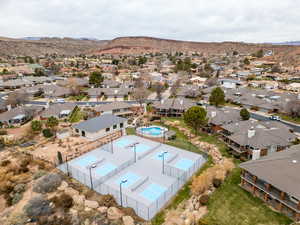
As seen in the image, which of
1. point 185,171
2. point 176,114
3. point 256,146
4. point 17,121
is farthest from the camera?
point 176,114

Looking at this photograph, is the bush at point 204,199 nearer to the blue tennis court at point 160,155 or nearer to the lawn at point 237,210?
the lawn at point 237,210

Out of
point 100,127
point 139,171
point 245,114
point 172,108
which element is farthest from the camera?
point 172,108

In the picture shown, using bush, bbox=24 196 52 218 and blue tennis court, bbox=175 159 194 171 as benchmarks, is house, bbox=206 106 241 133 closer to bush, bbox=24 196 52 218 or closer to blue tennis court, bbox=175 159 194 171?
blue tennis court, bbox=175 159 194 171

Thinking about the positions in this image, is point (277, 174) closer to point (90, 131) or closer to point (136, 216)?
point (136, 216)

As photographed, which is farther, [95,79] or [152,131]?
[95,79]

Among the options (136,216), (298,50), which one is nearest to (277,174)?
(136,216)

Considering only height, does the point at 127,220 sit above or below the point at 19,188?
above

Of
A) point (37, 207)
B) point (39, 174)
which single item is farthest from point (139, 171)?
point (39, 174)

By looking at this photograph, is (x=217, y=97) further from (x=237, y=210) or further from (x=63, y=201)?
(x=63, y=201)
